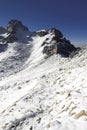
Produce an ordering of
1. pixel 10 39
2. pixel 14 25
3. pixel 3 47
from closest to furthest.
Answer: pixel 3 47, pixel 10 39, pixel 14 25

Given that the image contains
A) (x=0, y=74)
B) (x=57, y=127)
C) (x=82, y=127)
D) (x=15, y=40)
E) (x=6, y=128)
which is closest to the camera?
(x=82, y=127)

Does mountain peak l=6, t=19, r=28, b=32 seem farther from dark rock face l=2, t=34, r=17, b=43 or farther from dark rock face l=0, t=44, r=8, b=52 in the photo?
dark rock face l=0, t=44, r=8, b=52

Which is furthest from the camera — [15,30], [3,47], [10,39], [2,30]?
[2,30]

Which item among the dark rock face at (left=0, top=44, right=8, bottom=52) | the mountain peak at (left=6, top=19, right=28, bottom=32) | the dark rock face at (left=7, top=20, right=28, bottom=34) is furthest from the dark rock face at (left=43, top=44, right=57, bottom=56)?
the mountain peak at (left=6, top=19, right=28, bottom=32)

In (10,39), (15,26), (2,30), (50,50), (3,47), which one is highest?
(2,30)

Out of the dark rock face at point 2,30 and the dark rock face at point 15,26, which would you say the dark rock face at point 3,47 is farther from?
the dark rock face at point 2,30

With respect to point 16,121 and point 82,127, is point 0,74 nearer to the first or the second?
point 16,121

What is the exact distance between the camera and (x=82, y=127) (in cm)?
1371

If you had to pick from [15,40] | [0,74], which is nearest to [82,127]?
[0,74]

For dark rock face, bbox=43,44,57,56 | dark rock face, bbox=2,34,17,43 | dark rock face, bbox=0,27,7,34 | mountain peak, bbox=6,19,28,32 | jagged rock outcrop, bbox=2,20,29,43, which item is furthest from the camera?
dark rock face, bbox=0,27,7,34

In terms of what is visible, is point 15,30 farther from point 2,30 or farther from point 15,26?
point 2,30

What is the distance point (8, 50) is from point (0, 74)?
26.2 metres

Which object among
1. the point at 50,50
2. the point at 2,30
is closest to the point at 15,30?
the point at 2,30

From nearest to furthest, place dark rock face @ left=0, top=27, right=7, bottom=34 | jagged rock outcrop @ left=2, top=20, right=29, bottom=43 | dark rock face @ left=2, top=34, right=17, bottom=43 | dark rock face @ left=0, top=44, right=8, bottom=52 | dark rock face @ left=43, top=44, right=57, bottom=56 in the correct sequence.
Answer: dark rock face @ left=43, top=44, right=57, bottom=56, dark rock face @ left=0, top=44, right=8, bottom=52, dark rock face @ left=2, top=34, right=17, bottom=43, jagged rock outcrop @ left=2, top=20, right=29, bottom=43, dark rock face @ left=0, top=27, right=7, bottom=34
